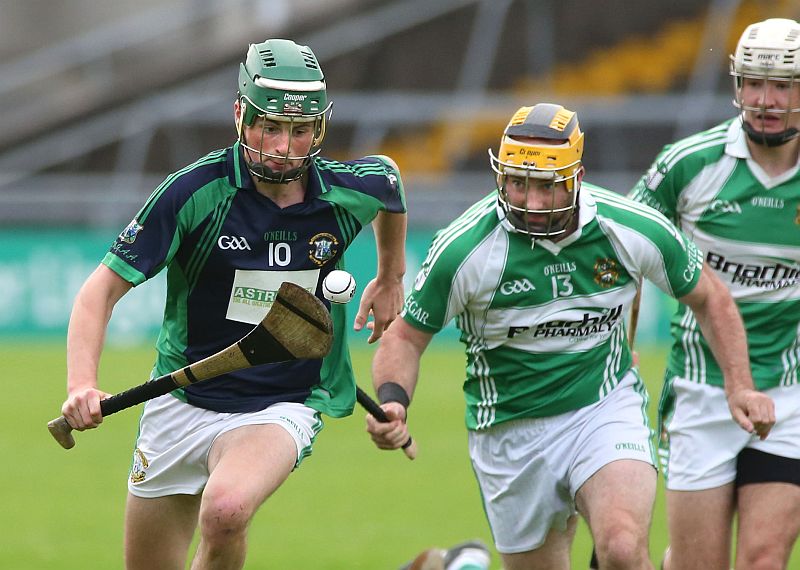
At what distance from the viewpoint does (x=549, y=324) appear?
17.6 ft

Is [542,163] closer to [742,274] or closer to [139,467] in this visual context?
[742,274]

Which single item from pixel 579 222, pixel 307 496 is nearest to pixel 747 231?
pixel 579 222

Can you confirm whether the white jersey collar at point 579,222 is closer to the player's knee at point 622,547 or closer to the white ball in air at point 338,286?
the white ball in air at point 338,286

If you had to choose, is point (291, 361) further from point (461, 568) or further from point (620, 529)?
point (461, 568)

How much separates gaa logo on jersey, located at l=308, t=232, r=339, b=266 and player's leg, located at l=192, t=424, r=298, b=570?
0.59 meters

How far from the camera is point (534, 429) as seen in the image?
18.0ft

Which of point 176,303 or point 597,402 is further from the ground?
point 176,303

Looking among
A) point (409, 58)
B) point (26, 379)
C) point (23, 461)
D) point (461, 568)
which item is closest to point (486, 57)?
point (409, 58)

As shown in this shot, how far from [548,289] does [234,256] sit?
110 cm

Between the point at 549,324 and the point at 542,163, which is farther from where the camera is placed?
the point at 549,324

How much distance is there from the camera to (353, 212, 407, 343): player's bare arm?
18.6ft

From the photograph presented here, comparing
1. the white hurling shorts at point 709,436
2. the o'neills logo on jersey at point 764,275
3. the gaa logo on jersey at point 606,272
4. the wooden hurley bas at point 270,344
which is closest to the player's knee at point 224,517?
the wooden hurley bas at point 270,344

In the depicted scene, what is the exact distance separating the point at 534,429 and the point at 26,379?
381 inches

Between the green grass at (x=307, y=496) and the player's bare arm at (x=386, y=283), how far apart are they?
2.27 metres
